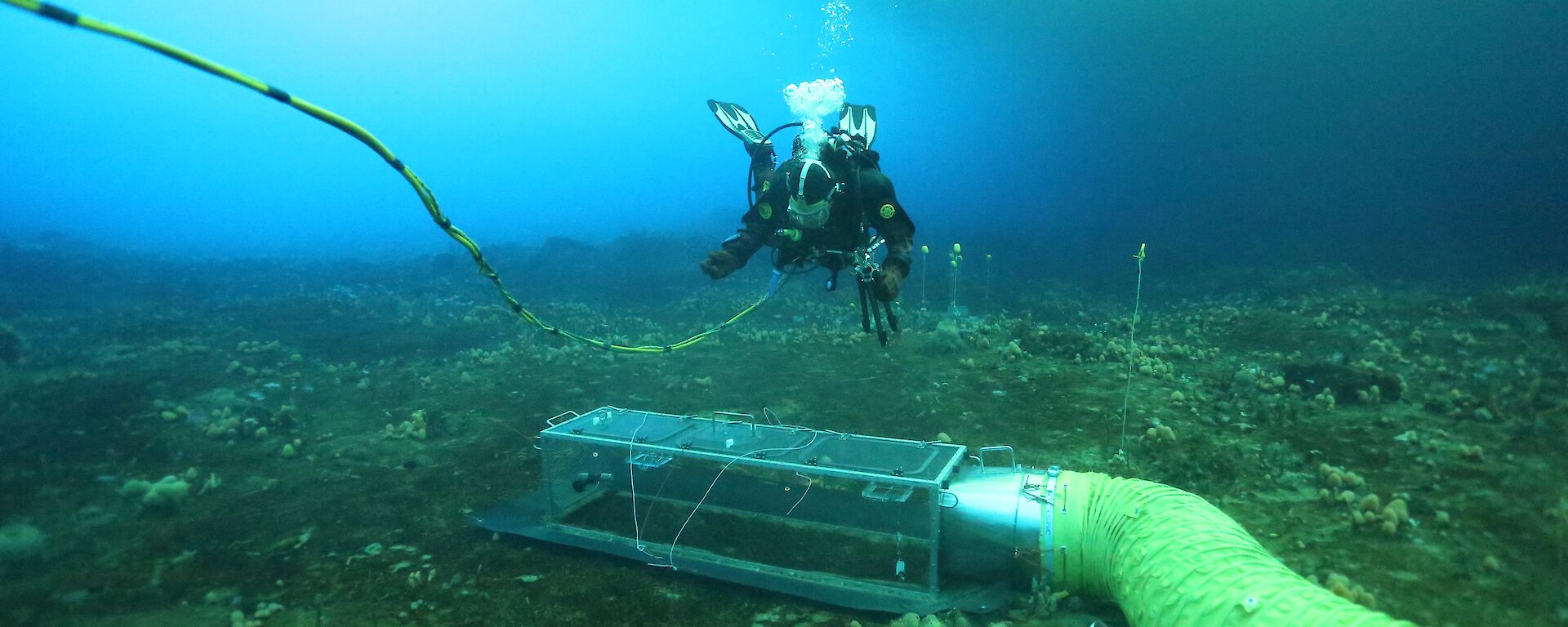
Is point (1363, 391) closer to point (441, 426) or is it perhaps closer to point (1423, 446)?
point (1423, 446)

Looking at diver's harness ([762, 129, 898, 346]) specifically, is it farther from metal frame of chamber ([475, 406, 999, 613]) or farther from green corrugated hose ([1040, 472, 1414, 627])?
green corrugated hose ([1040, 472, 1414, 627])

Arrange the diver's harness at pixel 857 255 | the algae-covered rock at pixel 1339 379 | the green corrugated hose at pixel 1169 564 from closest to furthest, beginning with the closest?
the green corrugated hose at pixel 1169 564 < the diver's harness at pixel 857 255 < the algae-covered rock at pixel 1339 379

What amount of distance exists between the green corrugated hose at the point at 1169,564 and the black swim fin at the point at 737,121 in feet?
14.7

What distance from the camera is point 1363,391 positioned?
8008 millimetres

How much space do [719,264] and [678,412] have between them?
4093 millimetres

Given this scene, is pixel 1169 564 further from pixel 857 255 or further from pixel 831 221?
pixel 831 221

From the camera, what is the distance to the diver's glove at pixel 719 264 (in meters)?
6.02

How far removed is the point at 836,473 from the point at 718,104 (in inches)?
177

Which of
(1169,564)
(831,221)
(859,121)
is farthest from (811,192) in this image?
(1169,564)

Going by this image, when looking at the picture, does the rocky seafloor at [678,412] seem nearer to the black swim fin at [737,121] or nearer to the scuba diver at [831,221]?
the scuba diver at [831,221]

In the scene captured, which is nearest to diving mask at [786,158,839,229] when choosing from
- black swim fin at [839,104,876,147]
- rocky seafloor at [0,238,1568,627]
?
black swim fin at [839,104,876,147]

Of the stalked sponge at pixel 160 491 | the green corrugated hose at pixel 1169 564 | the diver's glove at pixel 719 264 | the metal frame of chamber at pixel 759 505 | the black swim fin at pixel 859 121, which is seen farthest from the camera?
the black swim fin at pixel 859 121

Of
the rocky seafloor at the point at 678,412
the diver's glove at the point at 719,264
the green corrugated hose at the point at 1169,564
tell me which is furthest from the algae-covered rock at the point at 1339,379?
the diver's glove at the point at 719,264

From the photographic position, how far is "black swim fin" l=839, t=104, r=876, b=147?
22.5ft
